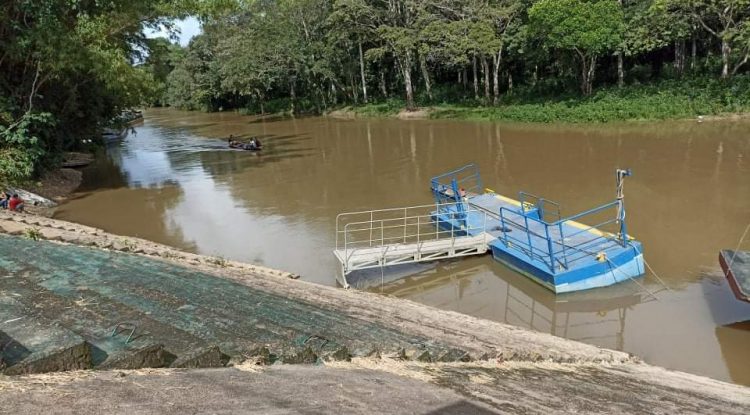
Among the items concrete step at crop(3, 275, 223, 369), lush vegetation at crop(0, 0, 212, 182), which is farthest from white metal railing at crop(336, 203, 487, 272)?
lush vegetation at crop(0, 0, 212, 182)

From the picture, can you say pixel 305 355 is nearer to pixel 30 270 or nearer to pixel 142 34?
pixel 30 270

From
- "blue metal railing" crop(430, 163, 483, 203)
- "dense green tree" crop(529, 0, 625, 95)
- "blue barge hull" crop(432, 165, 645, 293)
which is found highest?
"dense green tree" crop(529, 0, 625, 95)

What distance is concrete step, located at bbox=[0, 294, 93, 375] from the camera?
3.26m

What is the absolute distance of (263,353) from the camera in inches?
173

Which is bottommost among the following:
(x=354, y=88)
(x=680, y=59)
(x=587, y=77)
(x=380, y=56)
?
(x=587, y=77)

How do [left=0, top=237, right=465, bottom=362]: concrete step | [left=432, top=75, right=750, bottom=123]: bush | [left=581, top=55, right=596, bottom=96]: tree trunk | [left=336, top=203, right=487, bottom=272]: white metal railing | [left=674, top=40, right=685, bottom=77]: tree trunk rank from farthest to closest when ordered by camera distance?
[left=581, top=55, right=596, bottom=96]: tree trunk, [left=674, top=40, right=685, bottom=77]: tree trunk, [left=432, top=75, right=750, bottom=123]: bush, [left=336, top=203, right=487, bottom=272]: white metal railing, [left=0, top=237, right=465, bottom=362]: concrete step

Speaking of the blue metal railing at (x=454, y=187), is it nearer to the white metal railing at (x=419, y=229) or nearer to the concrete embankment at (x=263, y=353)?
the white metal railing at (x=419, y=229)

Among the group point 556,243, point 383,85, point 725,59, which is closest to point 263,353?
point 556,243

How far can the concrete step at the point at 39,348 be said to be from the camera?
326cm

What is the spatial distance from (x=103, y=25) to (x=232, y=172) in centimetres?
780

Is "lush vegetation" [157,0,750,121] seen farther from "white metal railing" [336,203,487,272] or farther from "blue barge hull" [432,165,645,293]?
"blue barge hull" [432,165,645,293]

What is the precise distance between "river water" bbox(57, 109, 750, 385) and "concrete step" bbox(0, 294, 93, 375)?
7041mm

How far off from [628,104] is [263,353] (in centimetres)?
3207

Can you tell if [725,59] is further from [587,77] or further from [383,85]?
[383,85]
